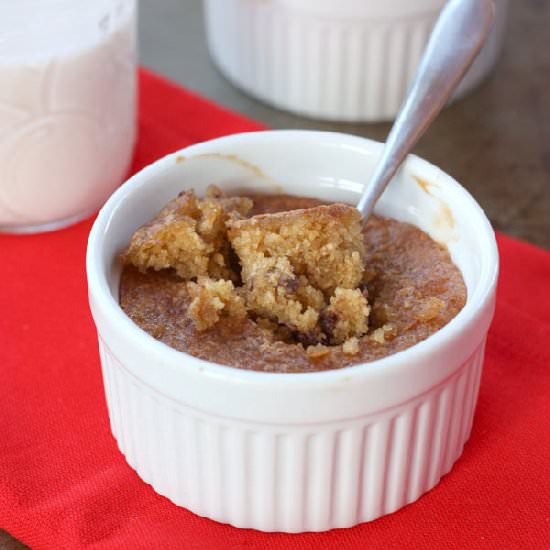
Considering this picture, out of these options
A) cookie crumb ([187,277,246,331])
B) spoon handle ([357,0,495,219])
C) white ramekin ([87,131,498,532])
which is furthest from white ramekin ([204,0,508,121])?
cookie crumb ([187,277,246,331])

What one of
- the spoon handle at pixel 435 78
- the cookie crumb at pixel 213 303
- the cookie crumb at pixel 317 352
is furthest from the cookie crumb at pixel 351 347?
the spoon handle at pixel 435 78

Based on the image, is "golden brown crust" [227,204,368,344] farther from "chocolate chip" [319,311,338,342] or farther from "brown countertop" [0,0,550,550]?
"brown countertop" [0,0,550,550]

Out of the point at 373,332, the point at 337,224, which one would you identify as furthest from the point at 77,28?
the point at 373,332

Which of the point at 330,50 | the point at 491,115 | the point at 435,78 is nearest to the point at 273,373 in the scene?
the point at 435,78

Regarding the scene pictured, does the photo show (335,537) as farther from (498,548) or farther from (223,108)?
(223,108)

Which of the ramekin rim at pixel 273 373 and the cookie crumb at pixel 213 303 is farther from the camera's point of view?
the cookie crumb at pixel 213 303

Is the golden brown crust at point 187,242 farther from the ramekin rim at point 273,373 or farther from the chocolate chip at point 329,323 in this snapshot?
the chocolate chip at point 329,323
